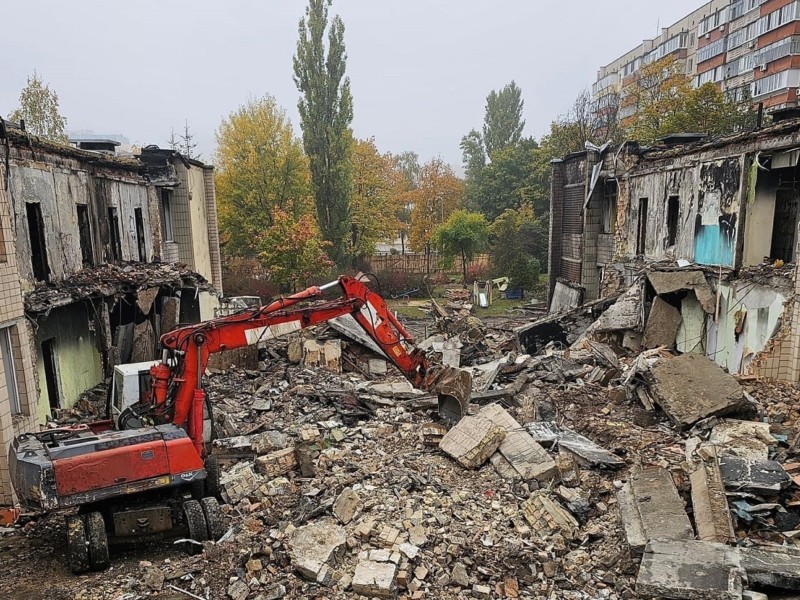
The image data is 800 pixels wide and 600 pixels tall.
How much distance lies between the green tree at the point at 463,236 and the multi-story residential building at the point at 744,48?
1101cm

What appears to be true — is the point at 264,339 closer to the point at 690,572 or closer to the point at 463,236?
the point at 690,572

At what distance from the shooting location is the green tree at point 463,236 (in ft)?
97.5

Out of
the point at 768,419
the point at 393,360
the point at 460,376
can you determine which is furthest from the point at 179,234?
the point at 768,419

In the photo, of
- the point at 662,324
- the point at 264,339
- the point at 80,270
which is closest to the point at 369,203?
the point at 80,270

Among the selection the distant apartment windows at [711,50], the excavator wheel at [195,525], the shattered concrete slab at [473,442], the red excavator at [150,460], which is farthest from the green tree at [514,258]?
the excavator wheel at [195,525]

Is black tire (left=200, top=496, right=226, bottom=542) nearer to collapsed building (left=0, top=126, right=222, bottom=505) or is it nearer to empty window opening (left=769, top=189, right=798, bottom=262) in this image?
collapsed building (left=0, top=126, right=222, bottom=505)

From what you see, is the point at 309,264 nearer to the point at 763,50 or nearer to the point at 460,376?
the point at 460,376

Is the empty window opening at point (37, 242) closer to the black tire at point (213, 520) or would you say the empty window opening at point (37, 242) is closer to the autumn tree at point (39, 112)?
the black tire at point (213, 520)

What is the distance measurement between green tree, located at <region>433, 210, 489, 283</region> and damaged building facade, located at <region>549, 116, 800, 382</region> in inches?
473

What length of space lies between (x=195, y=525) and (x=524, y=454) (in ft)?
14.9

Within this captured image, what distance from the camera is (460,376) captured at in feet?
31.1

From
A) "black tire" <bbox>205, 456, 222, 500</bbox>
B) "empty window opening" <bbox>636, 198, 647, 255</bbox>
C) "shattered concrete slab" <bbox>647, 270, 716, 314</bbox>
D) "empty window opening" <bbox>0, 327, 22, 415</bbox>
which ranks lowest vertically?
"black tire" <bbox>205, 456, 222, 500</bbox>

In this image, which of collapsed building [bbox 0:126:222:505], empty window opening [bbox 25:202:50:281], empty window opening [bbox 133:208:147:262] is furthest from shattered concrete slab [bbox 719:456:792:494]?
empty window opening [bbox 133:208:147:262]

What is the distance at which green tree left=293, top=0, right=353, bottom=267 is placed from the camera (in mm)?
27406
